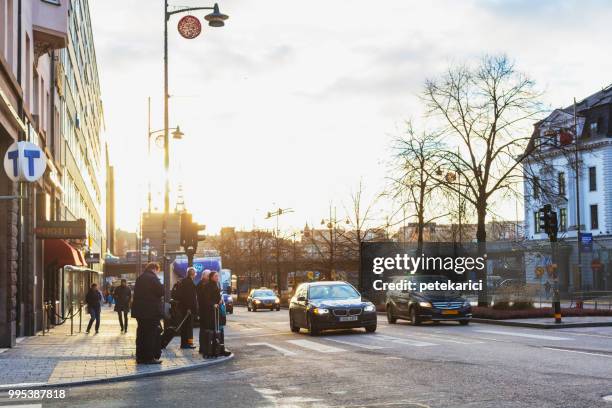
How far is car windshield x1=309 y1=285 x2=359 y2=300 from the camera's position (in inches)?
954

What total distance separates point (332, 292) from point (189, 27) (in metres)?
8.82

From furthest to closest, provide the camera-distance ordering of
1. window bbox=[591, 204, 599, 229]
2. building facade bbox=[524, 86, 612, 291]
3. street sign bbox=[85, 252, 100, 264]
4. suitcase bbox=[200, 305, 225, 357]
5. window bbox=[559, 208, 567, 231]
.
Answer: window bbox=[559, 208, 567, 231], window bbox=[591, 204, 599, 229], building facade bbox=[524, 86, 612, 291], street sign bbox=[85, 252, 100, 264], suitcase bbox=[200, 305, 225, 357]

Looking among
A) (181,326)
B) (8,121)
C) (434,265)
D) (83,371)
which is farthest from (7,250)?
(434,265)

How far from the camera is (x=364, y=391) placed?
35.3 ft

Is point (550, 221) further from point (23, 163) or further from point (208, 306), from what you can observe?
point (23, 163)

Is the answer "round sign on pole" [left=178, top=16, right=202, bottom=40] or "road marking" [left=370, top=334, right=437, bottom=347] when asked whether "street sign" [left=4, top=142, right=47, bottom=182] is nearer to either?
"road marking" [left=370, top=334, right=437, bottom=347]

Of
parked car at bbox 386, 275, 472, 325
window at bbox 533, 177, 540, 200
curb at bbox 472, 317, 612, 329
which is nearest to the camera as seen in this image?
curb at bbox 472, 317, 612, 329

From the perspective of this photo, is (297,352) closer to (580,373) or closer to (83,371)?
(83,371)

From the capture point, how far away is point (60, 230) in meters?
23.4

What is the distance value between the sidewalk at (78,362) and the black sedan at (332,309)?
380 centimetres

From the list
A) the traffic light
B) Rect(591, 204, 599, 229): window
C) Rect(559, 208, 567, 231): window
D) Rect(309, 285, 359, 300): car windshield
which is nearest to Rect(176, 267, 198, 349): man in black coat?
Rect(309, 285, 359, 300): car windshield

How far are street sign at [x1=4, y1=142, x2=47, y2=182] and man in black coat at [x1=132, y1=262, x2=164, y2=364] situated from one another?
9.29 feet

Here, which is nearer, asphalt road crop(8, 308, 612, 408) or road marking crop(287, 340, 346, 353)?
asphalt road crop(8, 308, 612, 408)

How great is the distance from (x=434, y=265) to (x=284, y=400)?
35.5 meters
